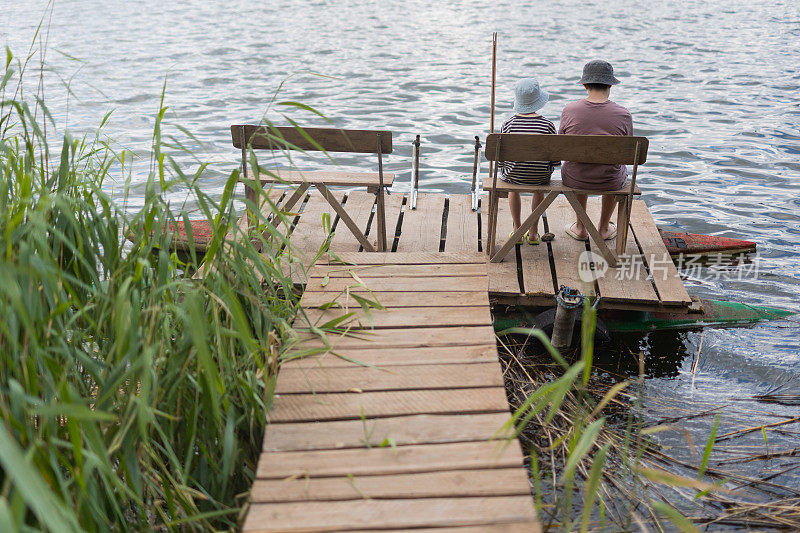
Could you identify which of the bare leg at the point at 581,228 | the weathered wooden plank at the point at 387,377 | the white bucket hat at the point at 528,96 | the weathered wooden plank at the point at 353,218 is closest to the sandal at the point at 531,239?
the bare leg at the point at 581,228

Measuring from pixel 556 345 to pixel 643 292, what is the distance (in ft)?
1.97

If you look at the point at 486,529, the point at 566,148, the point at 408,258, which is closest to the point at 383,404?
the point at 486,529

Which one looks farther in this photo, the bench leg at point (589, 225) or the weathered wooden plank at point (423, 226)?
the weathered wooden plank at point (423, 226)

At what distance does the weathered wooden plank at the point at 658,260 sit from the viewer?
4.39 metres

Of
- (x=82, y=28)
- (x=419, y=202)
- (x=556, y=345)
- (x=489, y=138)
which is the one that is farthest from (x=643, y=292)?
(x=82, y=28)

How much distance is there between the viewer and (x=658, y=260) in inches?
191

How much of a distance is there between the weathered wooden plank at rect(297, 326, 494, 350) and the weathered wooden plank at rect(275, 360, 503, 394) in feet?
0.60

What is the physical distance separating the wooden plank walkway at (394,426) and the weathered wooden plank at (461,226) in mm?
1421

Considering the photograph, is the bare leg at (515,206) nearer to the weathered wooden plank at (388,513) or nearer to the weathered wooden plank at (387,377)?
the weathered wooden plank at (387,377)

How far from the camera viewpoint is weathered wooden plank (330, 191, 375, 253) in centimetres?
522

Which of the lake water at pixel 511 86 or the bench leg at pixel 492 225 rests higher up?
the bench leg at pixel 492 225

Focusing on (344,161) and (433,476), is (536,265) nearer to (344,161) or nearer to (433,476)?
(433,476)

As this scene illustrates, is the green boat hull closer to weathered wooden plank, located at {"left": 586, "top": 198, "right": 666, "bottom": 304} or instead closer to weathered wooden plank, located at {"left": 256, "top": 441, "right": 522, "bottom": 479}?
weathered wooden plank, located at {"left": 586, "top": 198, "right": 666, "bottom": 304}

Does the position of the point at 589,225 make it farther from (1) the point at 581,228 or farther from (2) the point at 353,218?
(2) the point at 353,218
